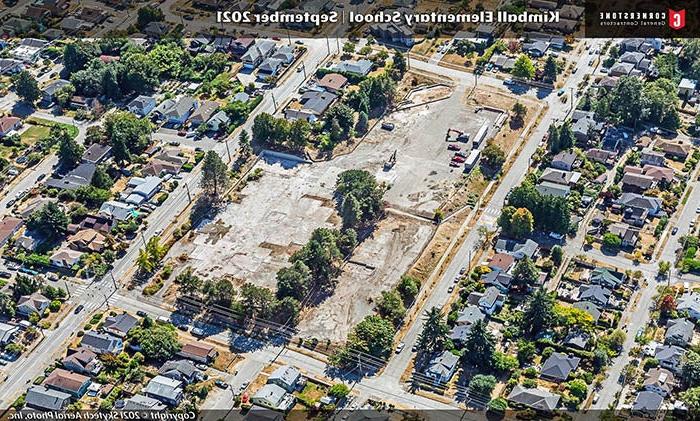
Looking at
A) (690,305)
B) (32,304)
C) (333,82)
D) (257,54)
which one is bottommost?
(690,305)

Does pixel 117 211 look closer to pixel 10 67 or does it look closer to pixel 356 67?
pixel 356 67

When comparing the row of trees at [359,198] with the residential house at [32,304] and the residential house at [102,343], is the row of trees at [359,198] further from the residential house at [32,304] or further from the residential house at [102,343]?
the residential house at [32,304]

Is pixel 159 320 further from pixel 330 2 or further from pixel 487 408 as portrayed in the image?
pixel 330 2

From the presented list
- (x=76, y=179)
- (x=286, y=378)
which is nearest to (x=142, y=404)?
(x=286, y=378)

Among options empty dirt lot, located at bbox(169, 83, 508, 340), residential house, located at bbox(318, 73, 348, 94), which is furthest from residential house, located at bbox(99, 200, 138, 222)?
residential house, located at bbox(318, 73, 348, 94)

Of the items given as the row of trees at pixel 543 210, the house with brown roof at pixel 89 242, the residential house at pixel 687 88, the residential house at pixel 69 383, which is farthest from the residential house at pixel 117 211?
the residential house at pixel 687 88

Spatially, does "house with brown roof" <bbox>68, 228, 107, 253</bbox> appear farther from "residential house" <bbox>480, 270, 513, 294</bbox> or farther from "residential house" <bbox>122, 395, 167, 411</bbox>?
"residential house" <bbox>480, 270, 513, 294</bbox>
